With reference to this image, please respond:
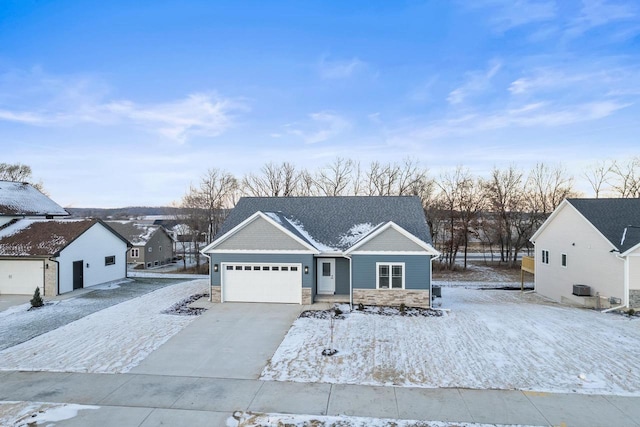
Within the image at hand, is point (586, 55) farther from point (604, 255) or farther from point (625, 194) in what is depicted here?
point (625, 194)

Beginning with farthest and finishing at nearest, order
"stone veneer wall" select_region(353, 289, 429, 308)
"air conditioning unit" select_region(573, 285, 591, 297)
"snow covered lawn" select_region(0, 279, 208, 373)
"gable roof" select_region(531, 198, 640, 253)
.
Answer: "air conditioning unit" select_region(573, 285, 591, 297) → "gable roof" select_region(531, 198, 640, 253) → "stone veneer wall" select_region(353, 289, 429, 308) → "snow covered lawn" select_region(0, 279, 208, 373)

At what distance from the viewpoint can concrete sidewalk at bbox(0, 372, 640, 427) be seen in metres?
7.12

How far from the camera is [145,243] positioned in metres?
42.0

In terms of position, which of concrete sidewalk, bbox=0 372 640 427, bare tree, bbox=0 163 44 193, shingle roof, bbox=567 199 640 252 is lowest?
concrete sidewalk, bbox=0 372 640 427

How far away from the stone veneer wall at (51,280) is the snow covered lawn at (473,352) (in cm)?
1300

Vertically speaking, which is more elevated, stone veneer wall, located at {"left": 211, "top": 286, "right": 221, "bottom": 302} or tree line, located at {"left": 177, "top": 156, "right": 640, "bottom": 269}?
tree line, located at {"left": 177, "top": 156, "right": 640, "bottom": 269}

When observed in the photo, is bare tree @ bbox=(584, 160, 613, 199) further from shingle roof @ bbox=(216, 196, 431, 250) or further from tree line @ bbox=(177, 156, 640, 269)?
shingle roof @ bbox=(216, 196, 431, 250)

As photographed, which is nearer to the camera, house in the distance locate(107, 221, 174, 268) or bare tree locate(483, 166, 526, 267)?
bare tree locate(483, 166, 526, 267)

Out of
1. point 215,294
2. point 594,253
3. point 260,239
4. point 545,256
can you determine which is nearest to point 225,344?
point 215,294

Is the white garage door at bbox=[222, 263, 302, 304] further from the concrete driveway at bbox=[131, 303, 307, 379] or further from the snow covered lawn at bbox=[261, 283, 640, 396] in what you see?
the snow covered lawn at bbox=[261, 283, 640, 396]

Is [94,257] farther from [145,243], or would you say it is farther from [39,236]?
[145,243]

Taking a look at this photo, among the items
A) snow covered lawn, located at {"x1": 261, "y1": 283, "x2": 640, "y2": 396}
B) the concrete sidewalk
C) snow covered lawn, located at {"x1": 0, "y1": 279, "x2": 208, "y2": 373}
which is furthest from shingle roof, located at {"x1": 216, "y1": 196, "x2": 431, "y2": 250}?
the concrete sidewalk

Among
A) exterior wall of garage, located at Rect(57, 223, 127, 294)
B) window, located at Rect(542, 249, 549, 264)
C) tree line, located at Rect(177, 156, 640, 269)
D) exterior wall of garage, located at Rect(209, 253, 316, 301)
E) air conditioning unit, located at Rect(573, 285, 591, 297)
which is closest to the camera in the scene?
exterior wall of garage, located at Rect(209, 253, 316, 301)

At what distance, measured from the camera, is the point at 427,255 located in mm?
15820
